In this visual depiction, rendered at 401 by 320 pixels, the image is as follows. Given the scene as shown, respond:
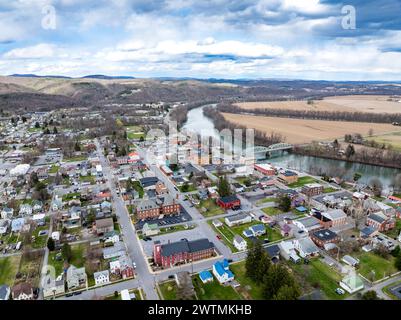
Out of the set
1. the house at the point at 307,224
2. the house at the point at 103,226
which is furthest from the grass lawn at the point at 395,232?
the house at the point at 103,226

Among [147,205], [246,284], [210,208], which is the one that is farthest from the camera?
[210,208]

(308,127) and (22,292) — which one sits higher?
(308,127)

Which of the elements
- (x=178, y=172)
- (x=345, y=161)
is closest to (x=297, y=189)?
(x=178, y=172)

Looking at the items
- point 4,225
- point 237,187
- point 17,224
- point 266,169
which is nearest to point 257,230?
point 237,187

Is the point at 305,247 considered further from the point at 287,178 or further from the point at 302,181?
the point at 302,181

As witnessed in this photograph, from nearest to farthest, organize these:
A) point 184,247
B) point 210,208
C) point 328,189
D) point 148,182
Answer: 1. point 184,247
2. point 210,208
3. point 328,189
4. point 148,182
